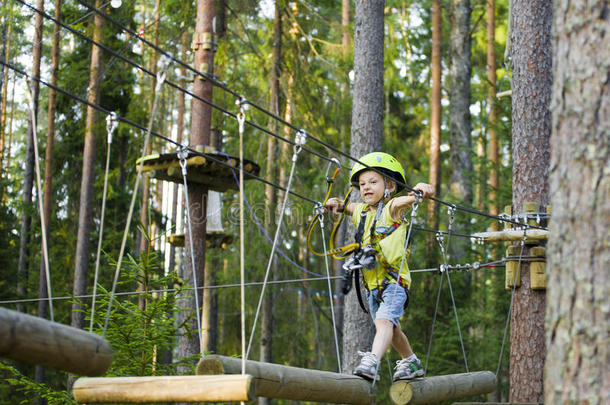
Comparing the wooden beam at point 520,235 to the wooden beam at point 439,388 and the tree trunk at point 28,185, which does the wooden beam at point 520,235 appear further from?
the tree trunk at point 28,185

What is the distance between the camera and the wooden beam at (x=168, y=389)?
10.2ft

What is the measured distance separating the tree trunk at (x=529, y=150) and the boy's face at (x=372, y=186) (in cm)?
184

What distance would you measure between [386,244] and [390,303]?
0.34m

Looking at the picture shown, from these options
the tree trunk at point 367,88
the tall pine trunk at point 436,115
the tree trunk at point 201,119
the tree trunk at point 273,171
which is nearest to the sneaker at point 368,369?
the tree trunk at point 367,88

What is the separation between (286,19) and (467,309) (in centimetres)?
552

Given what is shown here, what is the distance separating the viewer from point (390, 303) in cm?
439

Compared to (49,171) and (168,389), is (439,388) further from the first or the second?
(49,171)

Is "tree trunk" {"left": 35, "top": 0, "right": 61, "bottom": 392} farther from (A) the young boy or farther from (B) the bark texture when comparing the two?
(A) the young boy

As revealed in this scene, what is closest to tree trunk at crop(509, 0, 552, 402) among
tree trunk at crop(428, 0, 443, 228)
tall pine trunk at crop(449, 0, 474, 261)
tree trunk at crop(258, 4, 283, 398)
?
tall pine trunk at crop(449, 0, 474, 261)

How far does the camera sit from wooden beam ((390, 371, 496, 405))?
14.2 ft

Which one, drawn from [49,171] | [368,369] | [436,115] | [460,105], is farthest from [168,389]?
[436,115]

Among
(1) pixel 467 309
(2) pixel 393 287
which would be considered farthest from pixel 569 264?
(1) pixel 467 309

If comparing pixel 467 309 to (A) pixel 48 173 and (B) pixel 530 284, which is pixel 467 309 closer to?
(B) pixel 530 284

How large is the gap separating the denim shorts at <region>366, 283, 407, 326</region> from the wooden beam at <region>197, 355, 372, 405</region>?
43 centimetres
